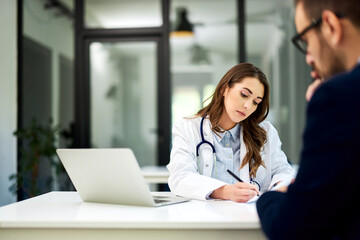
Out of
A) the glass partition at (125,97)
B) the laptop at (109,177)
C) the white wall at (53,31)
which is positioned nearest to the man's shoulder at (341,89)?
the laptop at (109,177)

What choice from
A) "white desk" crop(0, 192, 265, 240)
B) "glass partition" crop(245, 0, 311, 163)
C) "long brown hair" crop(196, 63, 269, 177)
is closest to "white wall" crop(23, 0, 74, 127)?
"glass partition" crop(245, 0, 311, 163)

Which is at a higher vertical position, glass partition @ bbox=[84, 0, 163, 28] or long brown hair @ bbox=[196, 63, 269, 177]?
glass partition @ bbox=[84, 0, 163, 28]

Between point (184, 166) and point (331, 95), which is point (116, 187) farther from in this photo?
point (331, 95)

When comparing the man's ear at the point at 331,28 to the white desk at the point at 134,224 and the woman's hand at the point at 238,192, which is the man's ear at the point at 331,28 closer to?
the white desk at the point at 134,224

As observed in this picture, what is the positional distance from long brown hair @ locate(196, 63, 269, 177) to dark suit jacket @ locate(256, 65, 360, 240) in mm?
1180

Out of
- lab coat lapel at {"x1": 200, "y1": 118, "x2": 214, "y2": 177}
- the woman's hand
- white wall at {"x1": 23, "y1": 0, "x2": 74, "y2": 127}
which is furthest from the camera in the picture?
white wall at {"x1": 23, "y1": 0, "x2": 74, "y2": 127}

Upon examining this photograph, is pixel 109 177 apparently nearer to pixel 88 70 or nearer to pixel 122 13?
pixel 88 70

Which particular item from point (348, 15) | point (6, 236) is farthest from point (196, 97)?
point (348, 15)

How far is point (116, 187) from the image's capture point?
1.50 meters

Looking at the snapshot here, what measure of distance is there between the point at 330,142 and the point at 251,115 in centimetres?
140

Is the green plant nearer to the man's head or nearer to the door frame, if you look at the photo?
the door frame

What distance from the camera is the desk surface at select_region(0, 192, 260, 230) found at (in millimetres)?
1222

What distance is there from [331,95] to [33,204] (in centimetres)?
122

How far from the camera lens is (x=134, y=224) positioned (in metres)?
1.23
